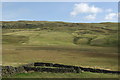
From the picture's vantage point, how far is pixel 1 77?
84.5 ft

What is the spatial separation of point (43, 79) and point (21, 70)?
560cm

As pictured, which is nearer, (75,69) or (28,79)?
(28,79)

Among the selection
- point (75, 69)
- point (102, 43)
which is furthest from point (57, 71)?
point (102, 43)

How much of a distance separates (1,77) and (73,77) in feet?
30.5

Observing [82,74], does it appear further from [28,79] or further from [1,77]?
[1,77]

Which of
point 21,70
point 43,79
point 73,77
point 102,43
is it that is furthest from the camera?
point 102,43

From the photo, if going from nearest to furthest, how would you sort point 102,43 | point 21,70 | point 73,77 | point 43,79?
1. point 43,79
2. point 73,77
3. point 21,70
4. point 102,43

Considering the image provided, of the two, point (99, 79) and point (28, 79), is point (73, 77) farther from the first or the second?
point (28, 79)

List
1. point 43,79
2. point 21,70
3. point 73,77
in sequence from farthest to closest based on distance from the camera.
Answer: point 21,70
point 73,77
point 43,79

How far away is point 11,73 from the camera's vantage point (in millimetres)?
27734

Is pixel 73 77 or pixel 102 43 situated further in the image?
pixel 102 43

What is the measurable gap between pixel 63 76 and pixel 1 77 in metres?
8.03

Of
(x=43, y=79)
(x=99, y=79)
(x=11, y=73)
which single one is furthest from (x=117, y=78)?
(x=11, y=73)

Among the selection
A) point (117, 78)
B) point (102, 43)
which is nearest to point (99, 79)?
point (117, 78)
